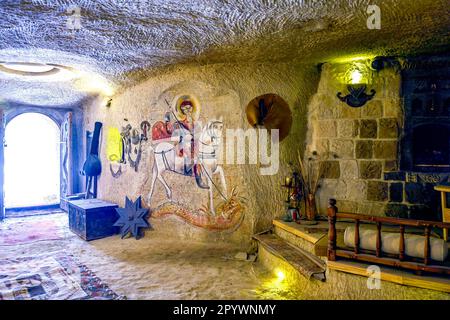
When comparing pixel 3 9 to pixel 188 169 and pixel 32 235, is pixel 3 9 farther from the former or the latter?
pixel 32 235

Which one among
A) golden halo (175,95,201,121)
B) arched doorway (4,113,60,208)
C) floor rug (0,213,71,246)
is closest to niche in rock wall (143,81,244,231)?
golden halo (175,95,201,121)

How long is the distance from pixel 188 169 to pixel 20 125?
379 inches

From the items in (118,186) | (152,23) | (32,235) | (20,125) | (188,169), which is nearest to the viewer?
(152,23)

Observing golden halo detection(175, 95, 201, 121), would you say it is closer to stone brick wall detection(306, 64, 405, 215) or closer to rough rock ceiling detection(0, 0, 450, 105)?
rough rock ceiling detection(0, 0, 450, 105)

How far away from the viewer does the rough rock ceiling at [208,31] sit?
2514mm

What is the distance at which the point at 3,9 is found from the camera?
257cm

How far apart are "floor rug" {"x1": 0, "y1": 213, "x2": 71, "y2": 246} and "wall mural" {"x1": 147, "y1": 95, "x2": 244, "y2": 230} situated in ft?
6.02

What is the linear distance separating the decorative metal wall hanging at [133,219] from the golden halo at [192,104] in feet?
4.91

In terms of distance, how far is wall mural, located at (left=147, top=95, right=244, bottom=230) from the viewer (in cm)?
430

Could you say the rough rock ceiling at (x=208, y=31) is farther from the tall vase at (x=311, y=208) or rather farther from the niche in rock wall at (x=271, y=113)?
the tall vase at (x=311, y=208)

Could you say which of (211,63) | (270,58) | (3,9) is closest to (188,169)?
(211,63)

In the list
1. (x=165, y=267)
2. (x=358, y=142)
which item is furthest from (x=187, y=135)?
(x=358, y=142)

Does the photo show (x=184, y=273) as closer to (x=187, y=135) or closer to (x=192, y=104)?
(x=187, y=135)

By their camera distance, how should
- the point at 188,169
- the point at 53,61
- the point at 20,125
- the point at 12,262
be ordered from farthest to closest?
the point at 20,125 → the point at 188,169 → the point at 53,61 → the point at 12,262
